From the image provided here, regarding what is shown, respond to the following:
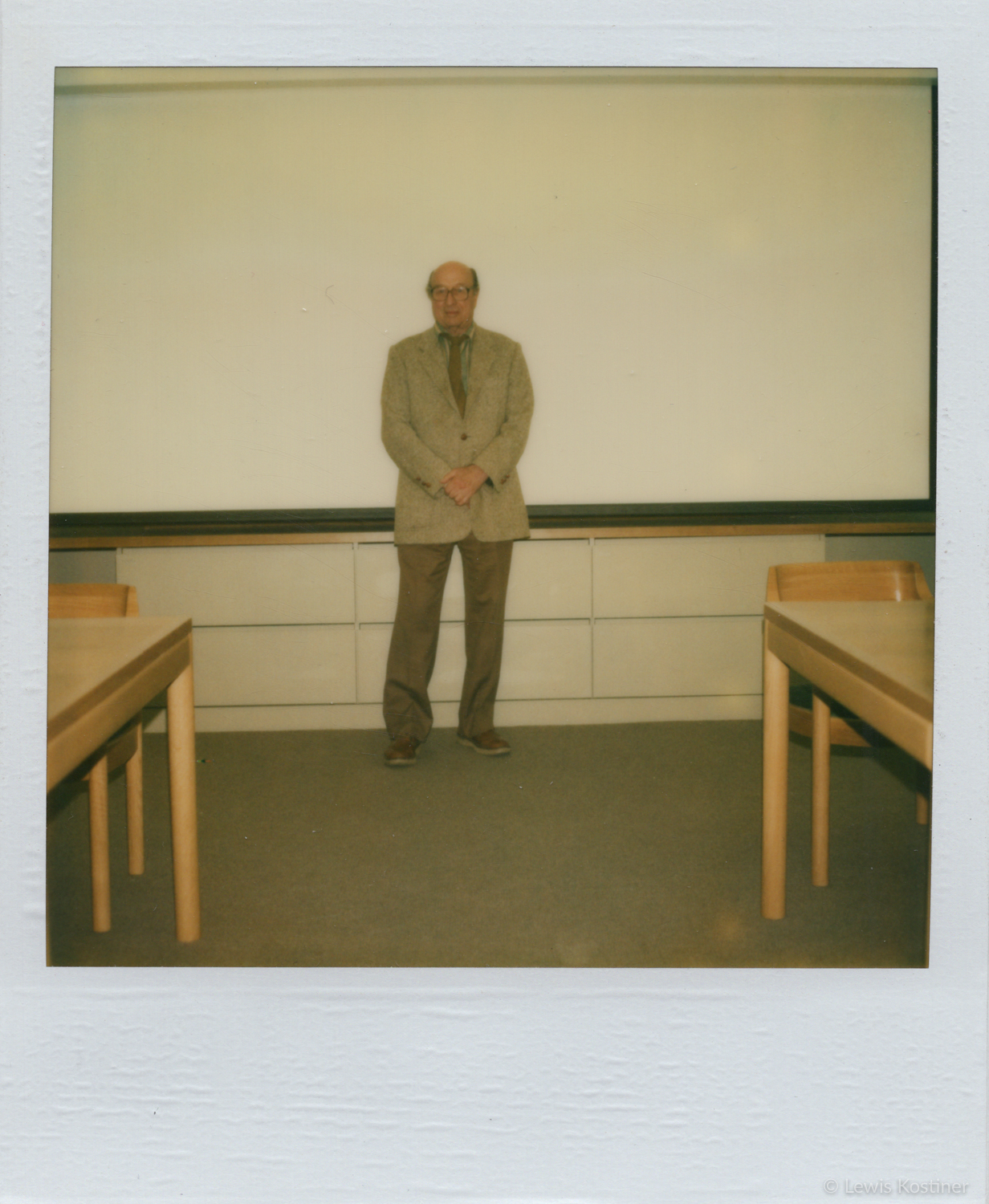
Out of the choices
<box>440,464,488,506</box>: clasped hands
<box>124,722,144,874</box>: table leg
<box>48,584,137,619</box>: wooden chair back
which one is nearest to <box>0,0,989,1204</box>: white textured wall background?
<box>48,584,137,619</box>: wooden chair back

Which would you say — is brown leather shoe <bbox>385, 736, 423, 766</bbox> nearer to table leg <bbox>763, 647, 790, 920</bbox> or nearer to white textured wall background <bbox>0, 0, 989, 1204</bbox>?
white textured wall background <bbox>0, 0, 989, 1204</bbox>

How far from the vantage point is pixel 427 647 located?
6.39 feet

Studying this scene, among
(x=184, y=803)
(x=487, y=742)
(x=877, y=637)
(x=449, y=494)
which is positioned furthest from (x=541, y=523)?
(x=184, y=803)

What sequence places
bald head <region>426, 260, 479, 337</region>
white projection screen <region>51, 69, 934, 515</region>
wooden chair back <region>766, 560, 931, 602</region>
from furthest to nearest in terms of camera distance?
1. wooden chair back <region>766, 560, 931, 602</region>
2. bald head <region>426, 260, 479, 337</region>
3. white projection screen <region>51, 69, 934, 515</region>

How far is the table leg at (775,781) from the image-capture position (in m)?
1.69

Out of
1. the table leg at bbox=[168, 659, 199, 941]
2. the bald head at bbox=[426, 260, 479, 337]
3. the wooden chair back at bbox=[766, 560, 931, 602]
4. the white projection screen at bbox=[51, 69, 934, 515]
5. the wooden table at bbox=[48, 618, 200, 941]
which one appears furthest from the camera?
the wooden chair back at bbox=[766, 560, 931, 602]

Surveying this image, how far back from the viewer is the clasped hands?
1.90 meters

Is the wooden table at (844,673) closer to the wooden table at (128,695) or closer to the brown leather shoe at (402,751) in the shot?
the brown leather shoe at (402,751)

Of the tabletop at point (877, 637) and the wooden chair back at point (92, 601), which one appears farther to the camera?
the wooden chair back at point (92, 601)

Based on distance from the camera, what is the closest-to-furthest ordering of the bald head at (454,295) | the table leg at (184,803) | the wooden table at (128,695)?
the wooden table at (128,695)
the table leg at (184,803)
the bald head at (454,295)

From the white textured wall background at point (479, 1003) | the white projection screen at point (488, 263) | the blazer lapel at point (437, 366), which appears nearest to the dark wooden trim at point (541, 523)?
the white projection screen at point (488, 263)

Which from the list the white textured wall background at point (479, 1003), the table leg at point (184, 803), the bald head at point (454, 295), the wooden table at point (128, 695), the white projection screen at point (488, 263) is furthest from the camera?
the bald head at point (454, 295)

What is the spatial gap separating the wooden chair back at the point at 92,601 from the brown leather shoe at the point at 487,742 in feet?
2.34

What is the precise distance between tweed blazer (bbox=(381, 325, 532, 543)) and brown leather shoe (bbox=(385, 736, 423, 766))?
445mm
